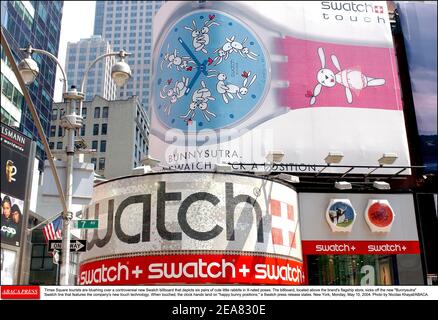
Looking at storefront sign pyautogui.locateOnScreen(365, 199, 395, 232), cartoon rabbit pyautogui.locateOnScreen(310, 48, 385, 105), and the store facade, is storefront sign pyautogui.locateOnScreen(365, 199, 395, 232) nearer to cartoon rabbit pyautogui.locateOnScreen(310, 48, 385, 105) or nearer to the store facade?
the store facade

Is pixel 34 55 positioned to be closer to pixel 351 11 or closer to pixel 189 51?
pixel 189 51

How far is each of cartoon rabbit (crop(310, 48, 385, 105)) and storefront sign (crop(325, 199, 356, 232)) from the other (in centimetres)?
580

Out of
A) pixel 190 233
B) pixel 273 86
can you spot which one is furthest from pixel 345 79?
pixel 190 233

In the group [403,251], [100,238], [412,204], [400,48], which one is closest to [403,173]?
[412,204]

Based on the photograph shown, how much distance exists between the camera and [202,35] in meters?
27.8

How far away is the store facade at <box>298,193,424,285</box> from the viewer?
24.5 meters

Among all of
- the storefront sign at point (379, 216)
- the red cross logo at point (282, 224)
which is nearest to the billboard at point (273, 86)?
the storefront sign at point (379, 216)

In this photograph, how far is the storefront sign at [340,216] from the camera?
2448 centimetres

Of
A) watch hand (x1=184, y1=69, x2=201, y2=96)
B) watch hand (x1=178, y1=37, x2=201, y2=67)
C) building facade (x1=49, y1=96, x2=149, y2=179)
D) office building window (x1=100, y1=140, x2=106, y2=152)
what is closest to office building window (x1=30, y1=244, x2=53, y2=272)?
building facade (x1=49, y1=96, x2=149, y2=179)

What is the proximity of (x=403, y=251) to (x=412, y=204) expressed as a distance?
93.1 inches

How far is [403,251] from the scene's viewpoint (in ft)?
81.2

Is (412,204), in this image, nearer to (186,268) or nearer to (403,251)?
(403,251)

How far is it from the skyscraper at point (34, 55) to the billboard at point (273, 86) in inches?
1483

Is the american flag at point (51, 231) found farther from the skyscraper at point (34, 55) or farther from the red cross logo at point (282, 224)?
the skyscraper at point (34, 55)
